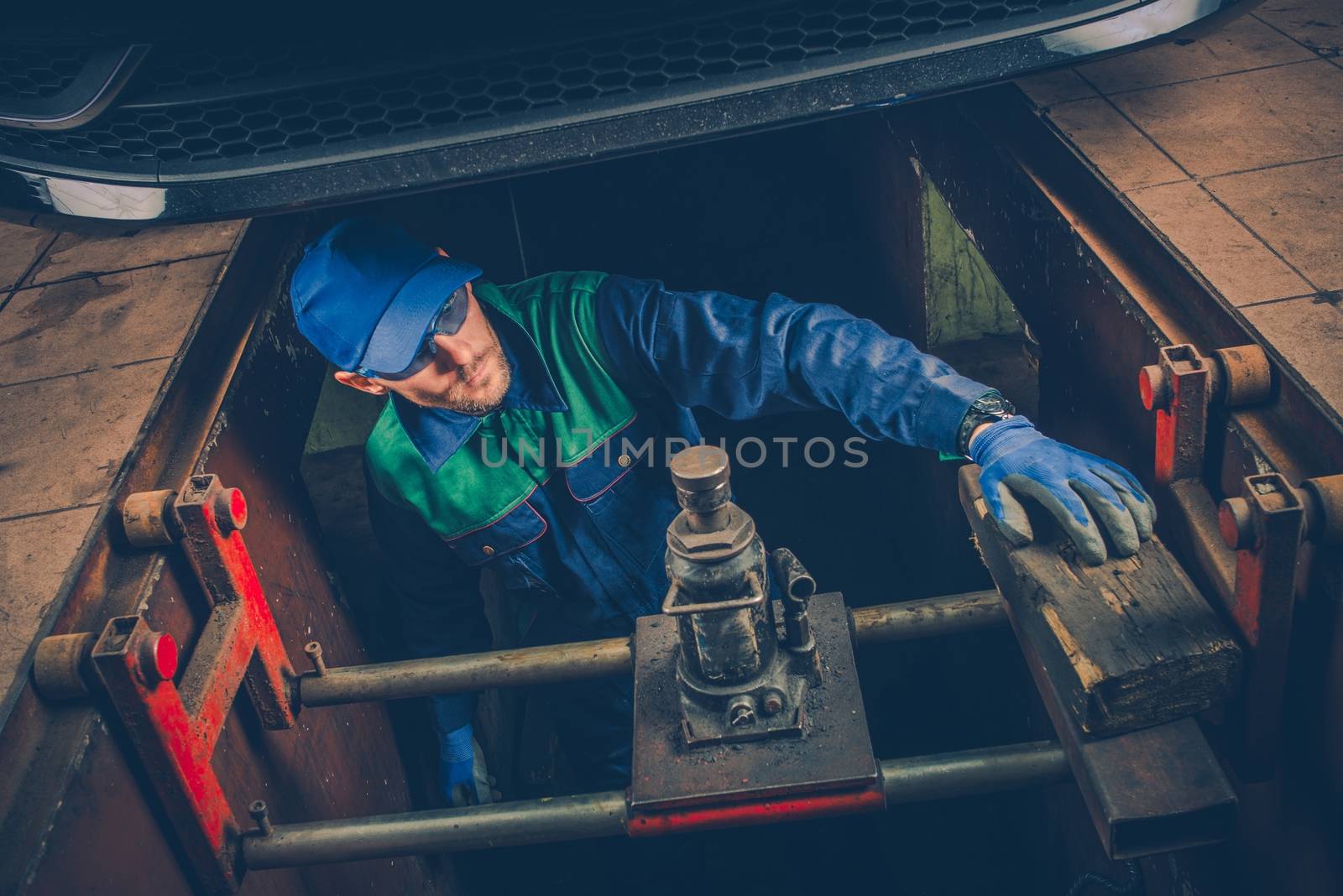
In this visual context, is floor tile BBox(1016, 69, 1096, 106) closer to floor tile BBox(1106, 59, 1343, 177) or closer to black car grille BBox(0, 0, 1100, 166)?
floor tile BBox(1106, 59, 1343, 177)

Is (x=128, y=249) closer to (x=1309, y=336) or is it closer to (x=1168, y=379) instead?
(x=1168, y=379)

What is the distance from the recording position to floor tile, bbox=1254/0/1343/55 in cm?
217

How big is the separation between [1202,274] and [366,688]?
1527 millimetres

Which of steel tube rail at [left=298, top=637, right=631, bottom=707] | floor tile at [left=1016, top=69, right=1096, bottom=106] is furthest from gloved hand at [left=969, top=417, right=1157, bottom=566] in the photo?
floor tile at [left=1016, top=69, right=1096, bottom=106]

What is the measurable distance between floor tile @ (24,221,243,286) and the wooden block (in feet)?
5.88

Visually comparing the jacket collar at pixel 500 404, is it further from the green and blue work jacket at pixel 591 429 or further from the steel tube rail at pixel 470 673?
the steel tube rail at pixel 470 673

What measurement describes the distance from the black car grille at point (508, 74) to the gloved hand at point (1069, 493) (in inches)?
27.5

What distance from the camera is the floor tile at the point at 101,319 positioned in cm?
194

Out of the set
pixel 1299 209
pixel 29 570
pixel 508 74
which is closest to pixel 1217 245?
pixel 1299 209

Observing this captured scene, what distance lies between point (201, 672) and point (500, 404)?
2.85 feet

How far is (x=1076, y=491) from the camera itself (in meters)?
1.59

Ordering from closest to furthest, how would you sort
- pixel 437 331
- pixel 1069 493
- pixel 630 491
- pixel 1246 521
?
pixel 1246 521 < pixel 1069 493 < pixel 437 331 < pixel 630 491

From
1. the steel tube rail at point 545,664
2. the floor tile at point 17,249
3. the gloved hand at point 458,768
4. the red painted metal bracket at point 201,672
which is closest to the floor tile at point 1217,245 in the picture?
the steel tube rail at point 545,664

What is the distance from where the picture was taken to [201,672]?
163cm
